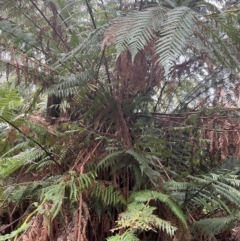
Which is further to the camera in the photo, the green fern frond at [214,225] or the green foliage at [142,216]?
the green fern frond at [214,225]

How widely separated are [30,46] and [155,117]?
2.40 feet

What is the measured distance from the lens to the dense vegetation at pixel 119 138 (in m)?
1.12

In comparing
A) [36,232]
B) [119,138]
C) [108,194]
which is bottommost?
[36,232]

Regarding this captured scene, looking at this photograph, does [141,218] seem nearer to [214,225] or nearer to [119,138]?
[214,225]

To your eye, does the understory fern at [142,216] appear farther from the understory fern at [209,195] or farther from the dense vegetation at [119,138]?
the understory fern at [209,195]

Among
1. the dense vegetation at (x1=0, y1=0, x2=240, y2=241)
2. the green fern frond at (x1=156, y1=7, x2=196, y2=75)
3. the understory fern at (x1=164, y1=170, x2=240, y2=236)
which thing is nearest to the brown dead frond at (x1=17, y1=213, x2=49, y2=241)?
the dense vegetation at (x1=0, y1=0, x2=240, y2=241)

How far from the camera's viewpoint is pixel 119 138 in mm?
1413

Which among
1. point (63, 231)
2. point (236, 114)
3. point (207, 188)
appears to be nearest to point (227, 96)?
point (236, 114)

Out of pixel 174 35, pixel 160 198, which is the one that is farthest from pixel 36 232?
→ pixel 174 35

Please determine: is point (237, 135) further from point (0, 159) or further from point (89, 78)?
point (0, 159)

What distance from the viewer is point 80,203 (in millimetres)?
1167

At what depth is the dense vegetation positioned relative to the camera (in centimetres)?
112

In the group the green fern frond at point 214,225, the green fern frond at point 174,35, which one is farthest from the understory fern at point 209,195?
the green fern frond at point 174,35

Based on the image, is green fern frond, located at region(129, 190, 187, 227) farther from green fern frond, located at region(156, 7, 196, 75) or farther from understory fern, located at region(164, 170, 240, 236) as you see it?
green fern frond, located at region(156, 7, 196, 75)
